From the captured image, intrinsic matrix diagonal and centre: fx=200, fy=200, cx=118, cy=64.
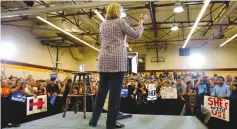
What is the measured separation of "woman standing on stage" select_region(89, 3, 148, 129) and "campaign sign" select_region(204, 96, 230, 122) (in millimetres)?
3396

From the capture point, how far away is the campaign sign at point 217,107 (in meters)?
4.38

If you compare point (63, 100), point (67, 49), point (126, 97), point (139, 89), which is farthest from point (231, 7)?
point (67, 49)

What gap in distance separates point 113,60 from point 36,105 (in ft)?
12.6

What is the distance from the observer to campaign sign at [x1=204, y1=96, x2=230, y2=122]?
4.38m

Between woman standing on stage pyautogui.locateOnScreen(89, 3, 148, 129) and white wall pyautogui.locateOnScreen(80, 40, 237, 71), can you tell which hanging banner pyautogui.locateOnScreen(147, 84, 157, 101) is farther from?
white wall pyautogui.locateOnScreen(80, 40, 237, 71)

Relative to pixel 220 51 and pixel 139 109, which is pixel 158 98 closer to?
pixel 139 109

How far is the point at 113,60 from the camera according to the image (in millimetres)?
1843

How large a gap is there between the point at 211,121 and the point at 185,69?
11.7m

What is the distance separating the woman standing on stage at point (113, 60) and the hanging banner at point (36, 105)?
3216mm

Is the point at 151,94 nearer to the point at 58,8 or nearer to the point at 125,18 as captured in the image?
the point at 58,8

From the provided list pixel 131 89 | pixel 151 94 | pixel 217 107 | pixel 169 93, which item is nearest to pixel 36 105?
pixel 131 89

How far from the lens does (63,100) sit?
618 cm

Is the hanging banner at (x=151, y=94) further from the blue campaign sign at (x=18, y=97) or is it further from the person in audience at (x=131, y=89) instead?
the blue campaign sign at (x=18, y=97)

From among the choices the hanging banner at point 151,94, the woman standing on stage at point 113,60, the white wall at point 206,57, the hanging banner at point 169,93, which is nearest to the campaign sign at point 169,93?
the hanging banner at point 169,93
